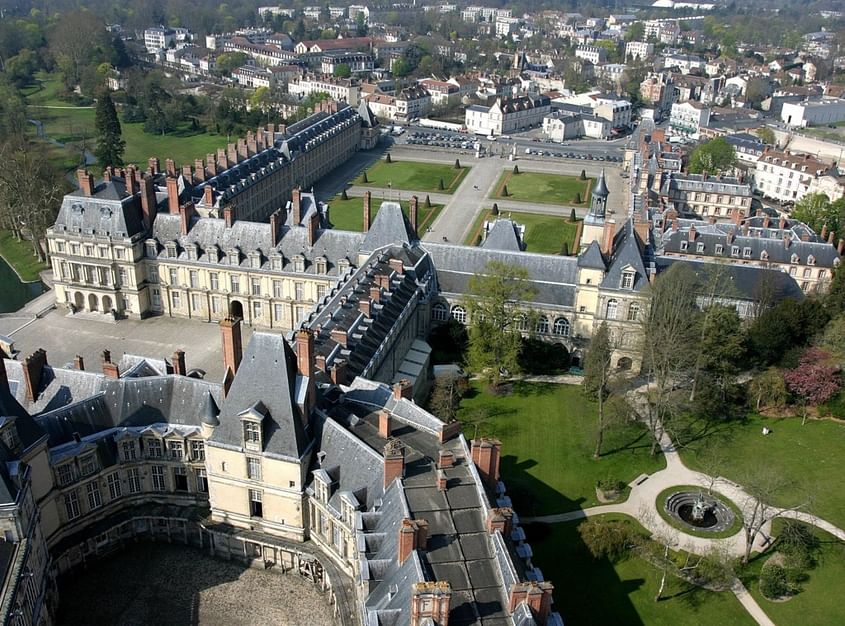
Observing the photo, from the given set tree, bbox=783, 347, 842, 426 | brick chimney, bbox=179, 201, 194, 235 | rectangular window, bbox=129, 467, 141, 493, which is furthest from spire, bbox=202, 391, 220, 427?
tree, bbox=783, 347, 842, 426

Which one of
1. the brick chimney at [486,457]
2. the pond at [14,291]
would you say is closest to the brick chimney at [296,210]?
the pond at [14,291]

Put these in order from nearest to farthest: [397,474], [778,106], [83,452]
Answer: [397,474]
[83,452]
[778,106]

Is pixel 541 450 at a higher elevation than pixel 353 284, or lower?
lower

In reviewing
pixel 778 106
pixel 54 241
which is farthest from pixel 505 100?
pixel 54 241

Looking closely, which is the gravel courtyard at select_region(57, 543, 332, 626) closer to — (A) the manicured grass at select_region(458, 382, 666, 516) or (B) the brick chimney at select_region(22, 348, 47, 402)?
(B) the brick chimney at select_region(22, 348, 47, 402)

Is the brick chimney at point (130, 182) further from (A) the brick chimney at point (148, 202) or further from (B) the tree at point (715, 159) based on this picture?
(B) the tree at point (715, 159)

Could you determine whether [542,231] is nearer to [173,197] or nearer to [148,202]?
[173,197]

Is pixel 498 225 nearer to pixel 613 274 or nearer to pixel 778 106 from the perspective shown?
pixel 613 274
